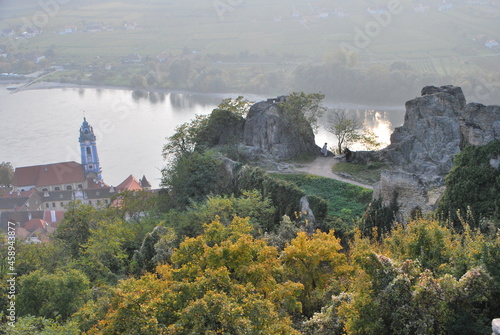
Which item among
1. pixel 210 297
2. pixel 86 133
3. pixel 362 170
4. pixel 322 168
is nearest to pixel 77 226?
pixel 322 168

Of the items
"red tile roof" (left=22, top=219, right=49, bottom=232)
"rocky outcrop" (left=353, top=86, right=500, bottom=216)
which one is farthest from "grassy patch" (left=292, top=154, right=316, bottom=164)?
"red tile roof" (left=22, top=219, right=49, bottom=232)

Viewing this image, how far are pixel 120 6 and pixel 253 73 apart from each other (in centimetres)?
5714

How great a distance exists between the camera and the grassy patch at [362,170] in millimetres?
19703

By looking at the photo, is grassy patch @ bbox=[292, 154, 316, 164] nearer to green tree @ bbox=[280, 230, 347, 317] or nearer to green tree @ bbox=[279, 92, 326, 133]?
green tree @ bbox=[279, 92, 326, 133]

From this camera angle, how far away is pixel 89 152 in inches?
2013

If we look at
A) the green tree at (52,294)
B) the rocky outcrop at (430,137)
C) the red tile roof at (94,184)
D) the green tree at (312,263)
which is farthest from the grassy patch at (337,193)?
the red tile roof at (94,184)

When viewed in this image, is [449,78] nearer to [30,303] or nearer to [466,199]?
[466,199]

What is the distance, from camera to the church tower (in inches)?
1986

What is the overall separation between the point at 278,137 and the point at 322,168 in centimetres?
317

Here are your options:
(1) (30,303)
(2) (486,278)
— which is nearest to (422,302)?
(2) (486,278)

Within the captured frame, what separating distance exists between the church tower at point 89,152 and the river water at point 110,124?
5.34ft

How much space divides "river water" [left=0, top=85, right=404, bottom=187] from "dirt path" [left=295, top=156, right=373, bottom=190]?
18.8m

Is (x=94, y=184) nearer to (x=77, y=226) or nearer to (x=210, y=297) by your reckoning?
(x=77, y=226)

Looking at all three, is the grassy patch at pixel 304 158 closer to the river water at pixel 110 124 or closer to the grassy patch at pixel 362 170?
the grassy patch at pixel 362 170
